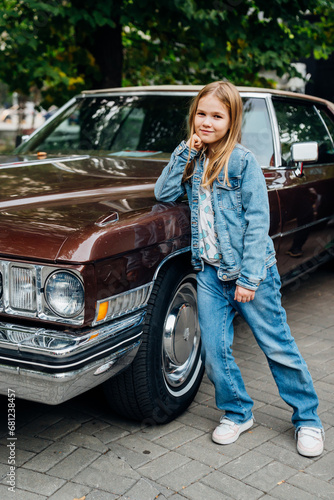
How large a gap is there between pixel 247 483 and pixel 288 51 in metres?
5.84

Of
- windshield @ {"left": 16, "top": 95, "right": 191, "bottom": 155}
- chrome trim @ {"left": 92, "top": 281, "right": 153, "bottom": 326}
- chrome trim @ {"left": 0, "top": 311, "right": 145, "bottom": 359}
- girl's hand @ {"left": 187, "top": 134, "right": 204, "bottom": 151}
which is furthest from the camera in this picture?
windshield @ {"left": 16, "top": 95, "right": 191, "bottom": 155}

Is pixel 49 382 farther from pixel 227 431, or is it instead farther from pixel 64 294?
pixel 227 431

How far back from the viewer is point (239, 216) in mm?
2852

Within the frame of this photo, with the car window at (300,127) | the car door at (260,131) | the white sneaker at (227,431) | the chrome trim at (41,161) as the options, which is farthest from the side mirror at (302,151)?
the white sneaker at (227,431)

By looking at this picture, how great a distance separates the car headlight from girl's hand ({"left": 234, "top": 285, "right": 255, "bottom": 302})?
2.44 ft

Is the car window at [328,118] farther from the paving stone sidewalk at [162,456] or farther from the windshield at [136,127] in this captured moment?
the paving stone sidewalk at [162,456]

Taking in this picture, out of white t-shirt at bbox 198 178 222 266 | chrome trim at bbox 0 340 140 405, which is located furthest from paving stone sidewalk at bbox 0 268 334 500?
white t-shirt at bbox 198 178 222 266

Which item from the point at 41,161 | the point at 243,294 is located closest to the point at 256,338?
the point at 243,294

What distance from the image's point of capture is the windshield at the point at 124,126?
4.39 metres

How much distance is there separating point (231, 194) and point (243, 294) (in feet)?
1.53

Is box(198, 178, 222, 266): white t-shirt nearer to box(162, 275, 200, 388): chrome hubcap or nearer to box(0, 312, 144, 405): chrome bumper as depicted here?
box(162, 275, 200, 388): chrome hubcap

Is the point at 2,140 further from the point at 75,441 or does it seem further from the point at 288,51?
the point at 75,441

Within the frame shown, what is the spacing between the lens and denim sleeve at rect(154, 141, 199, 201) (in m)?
2.92

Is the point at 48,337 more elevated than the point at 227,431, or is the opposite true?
the point at 48,337
